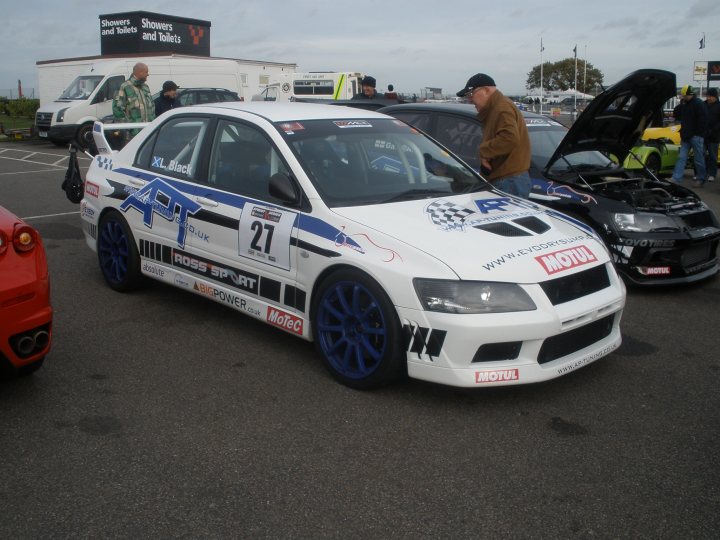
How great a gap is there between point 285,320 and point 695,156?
10883 millimetres

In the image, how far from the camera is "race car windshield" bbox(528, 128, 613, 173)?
6.83 m

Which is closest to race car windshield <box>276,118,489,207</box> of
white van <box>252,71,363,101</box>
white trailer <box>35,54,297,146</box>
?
white trailer <box>35,54,297,146</box>

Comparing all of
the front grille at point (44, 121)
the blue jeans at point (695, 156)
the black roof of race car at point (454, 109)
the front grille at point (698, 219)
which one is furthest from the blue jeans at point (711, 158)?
the front grille at point (44, 121)

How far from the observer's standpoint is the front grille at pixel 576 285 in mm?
3867

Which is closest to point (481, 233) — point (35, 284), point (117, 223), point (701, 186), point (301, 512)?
point (301, 512)

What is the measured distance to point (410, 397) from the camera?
4.04m

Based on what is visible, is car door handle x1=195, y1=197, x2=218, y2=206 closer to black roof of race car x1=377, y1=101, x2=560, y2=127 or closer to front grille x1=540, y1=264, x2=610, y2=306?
front grille x1=540, y1=264, x2=610, y2=306

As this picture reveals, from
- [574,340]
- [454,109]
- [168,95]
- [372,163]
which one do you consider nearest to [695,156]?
[454,109]

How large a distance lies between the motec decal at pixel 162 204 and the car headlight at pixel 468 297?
1982mm

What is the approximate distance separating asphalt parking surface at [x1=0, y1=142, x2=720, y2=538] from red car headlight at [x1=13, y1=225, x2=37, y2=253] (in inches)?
33.3

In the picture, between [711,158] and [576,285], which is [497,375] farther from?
[711,158]

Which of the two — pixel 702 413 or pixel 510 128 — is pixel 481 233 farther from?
pixel 510 128

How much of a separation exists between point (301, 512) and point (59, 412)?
1.62 m

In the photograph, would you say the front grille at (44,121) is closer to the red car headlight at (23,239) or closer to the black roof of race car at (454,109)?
the black roof of race car at (454,109)
